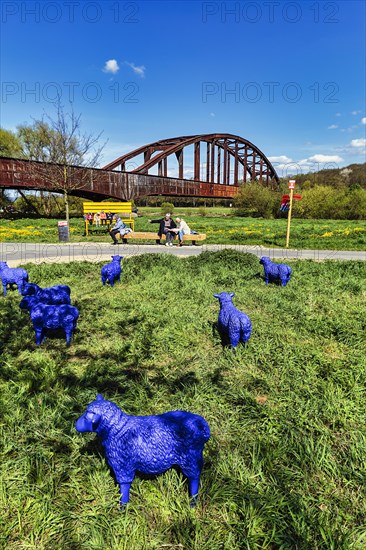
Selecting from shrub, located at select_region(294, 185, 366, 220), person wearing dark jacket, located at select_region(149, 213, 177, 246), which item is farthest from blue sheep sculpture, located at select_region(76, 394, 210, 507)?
shrub, located at select_region(294, 185, 366, 220)

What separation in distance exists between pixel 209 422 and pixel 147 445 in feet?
2.84

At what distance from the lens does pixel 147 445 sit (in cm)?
196

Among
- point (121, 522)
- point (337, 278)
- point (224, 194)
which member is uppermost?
point (224, 194)

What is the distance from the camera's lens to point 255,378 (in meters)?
3.32

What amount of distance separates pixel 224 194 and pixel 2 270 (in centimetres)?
5312

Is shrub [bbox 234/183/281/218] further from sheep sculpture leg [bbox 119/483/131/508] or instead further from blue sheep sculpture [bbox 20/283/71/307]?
sheep sculpture leg [bbox 119/483/131/508]

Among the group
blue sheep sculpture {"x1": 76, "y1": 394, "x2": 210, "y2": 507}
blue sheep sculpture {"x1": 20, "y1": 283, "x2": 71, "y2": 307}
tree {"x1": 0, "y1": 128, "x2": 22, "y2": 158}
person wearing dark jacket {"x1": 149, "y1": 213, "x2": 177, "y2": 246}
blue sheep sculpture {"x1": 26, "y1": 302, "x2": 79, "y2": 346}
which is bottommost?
blue sheep sculpture {"x1": 76, "y1": 394, "x2": 210, "y2": 507}

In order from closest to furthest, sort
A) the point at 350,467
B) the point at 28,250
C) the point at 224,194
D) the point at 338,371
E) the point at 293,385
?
the point at 350,467, the point at 293,385, the point at 338,371, the point at 28,250, the point at 224,194

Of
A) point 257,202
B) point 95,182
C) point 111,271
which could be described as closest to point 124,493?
point 111,271

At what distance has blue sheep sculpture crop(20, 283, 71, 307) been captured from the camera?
4.66m

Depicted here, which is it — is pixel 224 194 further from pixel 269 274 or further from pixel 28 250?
pixel 269 274

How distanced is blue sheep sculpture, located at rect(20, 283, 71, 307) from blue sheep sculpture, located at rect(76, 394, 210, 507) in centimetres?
308

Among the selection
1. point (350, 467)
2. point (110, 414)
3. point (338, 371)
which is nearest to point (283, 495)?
point (350, 467)

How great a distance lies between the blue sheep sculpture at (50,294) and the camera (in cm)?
466
